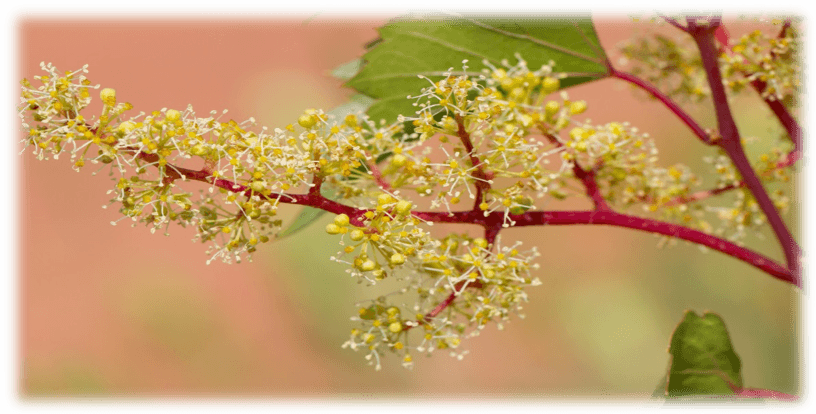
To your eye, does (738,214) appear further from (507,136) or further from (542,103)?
(507,136)

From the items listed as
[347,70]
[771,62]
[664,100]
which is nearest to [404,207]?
[347,70]

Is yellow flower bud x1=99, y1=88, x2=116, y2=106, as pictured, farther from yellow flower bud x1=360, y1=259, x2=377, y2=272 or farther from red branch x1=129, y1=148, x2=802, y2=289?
yellow flower bud x1=360, y1=259, x2=377, y2=272

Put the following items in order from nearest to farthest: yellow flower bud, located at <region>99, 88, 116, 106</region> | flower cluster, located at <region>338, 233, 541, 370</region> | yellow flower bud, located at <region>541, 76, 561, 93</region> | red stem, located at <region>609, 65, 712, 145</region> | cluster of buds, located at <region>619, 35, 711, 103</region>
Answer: yellow flower bud, located at <region>99, 88, 116, 106</region> < flower cluster, located at <region>338, 233, 541, 370</region> < yellow flower bud, located at <region>541, 76, 561, 93</region> < red stem, located at <region>609, 65, 712, 145</region> < cluster of buds, located at <region>619, 35, 711, 103</region>

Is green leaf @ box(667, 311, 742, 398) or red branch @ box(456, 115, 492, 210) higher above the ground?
red branch @ box(456, 115, 492, 210)

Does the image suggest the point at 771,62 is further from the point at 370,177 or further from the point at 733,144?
the point at 370,177

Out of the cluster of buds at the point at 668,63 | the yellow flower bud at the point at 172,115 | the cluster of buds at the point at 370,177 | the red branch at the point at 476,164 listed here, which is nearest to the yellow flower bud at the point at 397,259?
the cluster of buds at the point at 370,177

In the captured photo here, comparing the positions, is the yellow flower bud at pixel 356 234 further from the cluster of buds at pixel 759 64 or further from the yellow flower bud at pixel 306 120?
the cluster of buds at pixel 759 64

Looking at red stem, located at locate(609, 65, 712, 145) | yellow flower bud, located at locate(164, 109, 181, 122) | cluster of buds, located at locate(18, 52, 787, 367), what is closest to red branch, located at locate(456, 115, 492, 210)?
cluster of buds, located at locate(18, 52, 787, 367)

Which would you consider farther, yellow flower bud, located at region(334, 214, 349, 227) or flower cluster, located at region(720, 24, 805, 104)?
flower cluster, located at region(720, 24, 805, 104)
